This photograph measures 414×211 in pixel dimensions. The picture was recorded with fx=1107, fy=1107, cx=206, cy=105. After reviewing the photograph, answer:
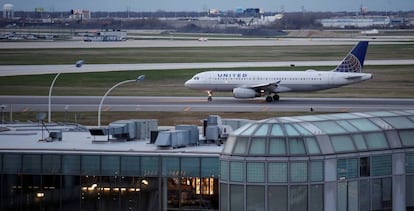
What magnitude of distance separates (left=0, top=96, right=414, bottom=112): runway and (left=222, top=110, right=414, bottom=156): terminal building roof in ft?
204

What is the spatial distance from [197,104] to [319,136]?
243 feet

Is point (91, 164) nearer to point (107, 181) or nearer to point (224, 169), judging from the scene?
point (107, 181)

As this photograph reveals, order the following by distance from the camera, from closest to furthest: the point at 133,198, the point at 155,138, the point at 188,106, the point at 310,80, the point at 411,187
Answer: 1. the point at 411,187
2. the point at 133,198
3. the point at 155,138
4. the point at 188,106
5. the point at 310,80

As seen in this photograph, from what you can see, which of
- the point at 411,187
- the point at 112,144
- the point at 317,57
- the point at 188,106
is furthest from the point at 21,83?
the point at 411,187

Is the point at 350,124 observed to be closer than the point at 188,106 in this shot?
Yes

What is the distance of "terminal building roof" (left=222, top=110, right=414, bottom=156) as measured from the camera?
29250 millimetres

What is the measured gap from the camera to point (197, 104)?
103688mm

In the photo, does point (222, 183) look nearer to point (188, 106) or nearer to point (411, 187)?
point (411, 187)

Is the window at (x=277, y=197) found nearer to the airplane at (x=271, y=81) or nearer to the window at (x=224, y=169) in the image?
the window at (x=224, y=169)

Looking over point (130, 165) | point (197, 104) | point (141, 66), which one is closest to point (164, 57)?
point (141, 66)

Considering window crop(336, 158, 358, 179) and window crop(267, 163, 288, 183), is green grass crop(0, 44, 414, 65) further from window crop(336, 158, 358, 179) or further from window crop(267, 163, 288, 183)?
window crop(267, 163, 288, 183)

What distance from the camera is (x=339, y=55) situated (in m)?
190

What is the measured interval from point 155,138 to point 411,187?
11.8 m

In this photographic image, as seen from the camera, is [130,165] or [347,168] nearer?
[347,168]
